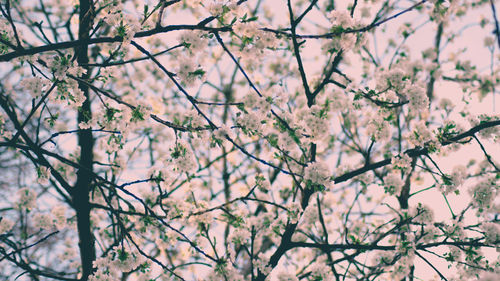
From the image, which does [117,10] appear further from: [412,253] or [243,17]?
[412,253]

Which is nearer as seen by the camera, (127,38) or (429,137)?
(127,38)

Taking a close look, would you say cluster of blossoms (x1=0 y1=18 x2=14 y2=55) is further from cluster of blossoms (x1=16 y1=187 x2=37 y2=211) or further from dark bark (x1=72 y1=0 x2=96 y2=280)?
cluster of blossoms (x1=16 y1=187 x2=37 y2=211)

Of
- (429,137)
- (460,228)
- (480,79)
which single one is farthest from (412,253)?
(480,79)

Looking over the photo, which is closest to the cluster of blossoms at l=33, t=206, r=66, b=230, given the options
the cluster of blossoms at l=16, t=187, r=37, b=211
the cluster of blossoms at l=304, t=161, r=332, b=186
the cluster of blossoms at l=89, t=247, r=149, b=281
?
the cluster of blossoms at l=16, t=187, r=37, b=211

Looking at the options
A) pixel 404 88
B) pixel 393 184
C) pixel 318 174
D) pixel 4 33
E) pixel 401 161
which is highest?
pixel 404 88

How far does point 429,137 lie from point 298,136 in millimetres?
1480

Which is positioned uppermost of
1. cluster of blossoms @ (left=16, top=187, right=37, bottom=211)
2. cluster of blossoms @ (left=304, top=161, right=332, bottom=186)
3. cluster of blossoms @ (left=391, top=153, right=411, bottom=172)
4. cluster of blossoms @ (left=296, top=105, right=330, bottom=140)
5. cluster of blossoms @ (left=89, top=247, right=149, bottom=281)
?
cluster of blossoms @ (left=16, top=187, right=37, bottom=211)

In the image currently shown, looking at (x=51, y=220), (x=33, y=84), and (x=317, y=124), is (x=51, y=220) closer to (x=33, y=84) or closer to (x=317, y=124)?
(x=33, y=84)

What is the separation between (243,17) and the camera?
3.22 m

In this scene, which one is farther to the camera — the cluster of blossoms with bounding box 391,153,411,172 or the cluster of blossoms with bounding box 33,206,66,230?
the cluster of blossoms with bounding box 33,206,66,230

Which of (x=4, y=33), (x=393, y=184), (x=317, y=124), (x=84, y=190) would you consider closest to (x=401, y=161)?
(x=317, y=124)

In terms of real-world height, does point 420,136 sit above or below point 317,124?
below

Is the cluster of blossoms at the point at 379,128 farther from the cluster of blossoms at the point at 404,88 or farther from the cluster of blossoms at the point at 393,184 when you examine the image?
the cluster of blossoms at the point at 393,184

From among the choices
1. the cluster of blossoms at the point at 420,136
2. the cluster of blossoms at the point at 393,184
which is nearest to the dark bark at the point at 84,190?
the cluster of blossoms at the point at 420,136
